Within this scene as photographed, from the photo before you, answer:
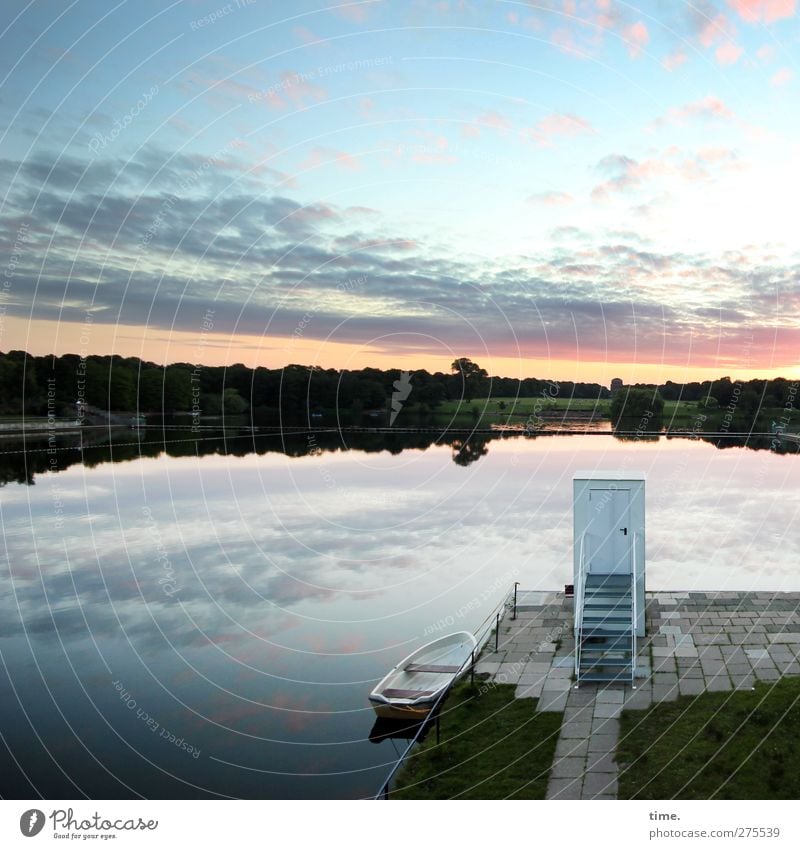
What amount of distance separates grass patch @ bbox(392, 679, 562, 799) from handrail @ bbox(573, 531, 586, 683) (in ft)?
3.41

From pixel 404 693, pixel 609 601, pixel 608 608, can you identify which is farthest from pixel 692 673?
pixel 404 693

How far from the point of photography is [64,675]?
42.6 feet

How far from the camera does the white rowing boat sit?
11273 millimetres

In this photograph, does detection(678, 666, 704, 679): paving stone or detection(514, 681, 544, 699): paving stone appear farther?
detection(678, 666, 704, 679): paving stone

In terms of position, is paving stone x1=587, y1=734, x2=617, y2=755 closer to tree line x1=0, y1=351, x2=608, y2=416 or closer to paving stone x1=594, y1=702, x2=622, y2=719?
paving stone x1=594, y1=702, x2=622, y2=719

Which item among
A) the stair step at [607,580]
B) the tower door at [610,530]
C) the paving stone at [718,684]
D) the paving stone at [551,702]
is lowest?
the paving stone at [551,702]

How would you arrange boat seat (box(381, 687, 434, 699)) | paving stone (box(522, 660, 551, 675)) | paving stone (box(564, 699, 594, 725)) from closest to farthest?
paving stone (box(564, 699, 594, 725)) < paving stone (box(522, 660, 551, 675)) < boat seat (box(381, 687, 434, 699))

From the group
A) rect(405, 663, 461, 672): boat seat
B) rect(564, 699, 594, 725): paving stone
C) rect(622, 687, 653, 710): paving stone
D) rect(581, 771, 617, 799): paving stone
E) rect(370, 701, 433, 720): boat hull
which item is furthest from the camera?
rect(405, 663, 461, 672): boat seat

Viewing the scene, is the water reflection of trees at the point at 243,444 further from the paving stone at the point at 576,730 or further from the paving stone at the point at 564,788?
the paving stone at the point at 564,788

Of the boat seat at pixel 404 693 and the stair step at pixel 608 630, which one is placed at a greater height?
A: the stair step at pixel 608 630

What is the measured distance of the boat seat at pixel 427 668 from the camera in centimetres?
1216

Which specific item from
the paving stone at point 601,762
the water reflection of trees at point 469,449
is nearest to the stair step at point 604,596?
the paving stone at point 601,762

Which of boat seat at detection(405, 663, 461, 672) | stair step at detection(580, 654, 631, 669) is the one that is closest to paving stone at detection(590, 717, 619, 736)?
stair step at detection(580, 654, 631, 669)

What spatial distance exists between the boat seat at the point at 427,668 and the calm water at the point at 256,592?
1.00 meters
